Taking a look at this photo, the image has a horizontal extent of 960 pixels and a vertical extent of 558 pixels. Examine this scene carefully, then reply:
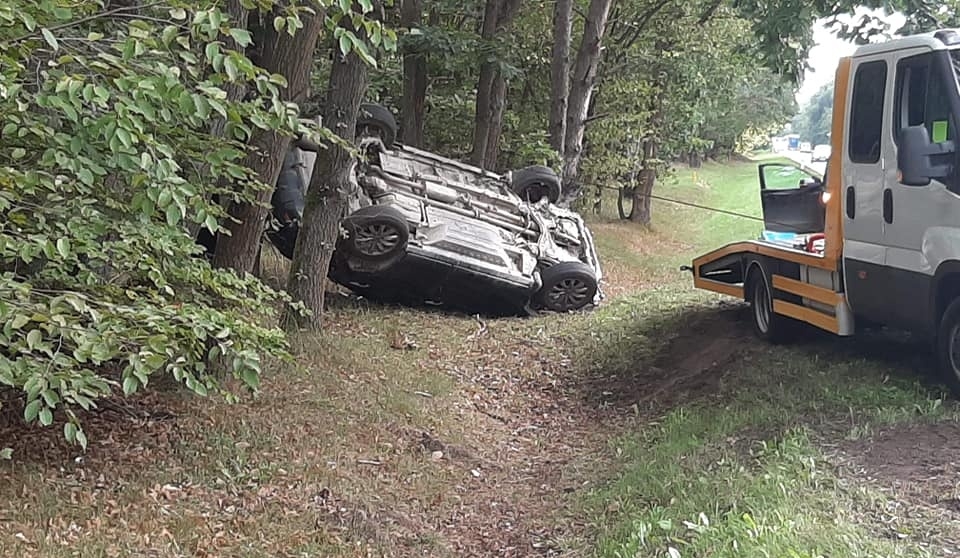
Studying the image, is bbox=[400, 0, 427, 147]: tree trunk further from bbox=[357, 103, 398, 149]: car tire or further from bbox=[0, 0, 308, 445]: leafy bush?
bbox=[0, 0, 308, 445]: leafy bush

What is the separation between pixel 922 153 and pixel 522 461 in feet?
11.8

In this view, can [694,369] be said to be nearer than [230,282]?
No

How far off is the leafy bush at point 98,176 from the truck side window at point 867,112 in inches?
180

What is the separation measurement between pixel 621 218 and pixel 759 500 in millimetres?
25269

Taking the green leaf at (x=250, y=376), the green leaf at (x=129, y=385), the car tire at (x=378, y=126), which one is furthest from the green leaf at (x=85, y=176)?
the car tire at (x=378, y=126)

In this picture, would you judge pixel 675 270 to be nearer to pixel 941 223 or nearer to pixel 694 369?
pixel 694 369

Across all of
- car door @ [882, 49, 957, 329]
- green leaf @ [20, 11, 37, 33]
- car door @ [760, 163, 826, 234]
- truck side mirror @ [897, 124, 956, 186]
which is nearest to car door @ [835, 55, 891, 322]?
car door @ [882, 49, 957, 329]

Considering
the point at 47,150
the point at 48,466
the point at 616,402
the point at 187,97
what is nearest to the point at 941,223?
the point at 616,402

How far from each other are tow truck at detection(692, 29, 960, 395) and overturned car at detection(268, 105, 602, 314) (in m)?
4.41

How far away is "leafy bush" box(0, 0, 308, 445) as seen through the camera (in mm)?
3639

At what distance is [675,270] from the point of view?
70.9ft

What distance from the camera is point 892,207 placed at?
6840mm

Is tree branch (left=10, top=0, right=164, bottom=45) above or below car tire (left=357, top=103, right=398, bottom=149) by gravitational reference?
above

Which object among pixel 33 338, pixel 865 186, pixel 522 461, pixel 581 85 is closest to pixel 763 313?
pixel 865 186
